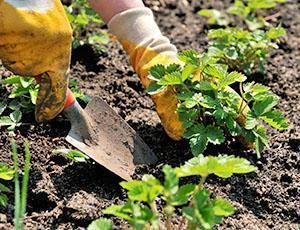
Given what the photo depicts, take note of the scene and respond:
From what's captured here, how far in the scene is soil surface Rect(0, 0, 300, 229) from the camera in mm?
2316

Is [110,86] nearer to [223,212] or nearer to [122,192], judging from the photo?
[122,192]

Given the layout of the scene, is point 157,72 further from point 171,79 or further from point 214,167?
point 214,167

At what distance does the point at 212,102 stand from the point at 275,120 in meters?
0.23

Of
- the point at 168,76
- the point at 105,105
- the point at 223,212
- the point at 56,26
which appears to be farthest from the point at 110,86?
the point at 223,212

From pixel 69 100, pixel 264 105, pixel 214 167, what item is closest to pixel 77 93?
pixel 69 100

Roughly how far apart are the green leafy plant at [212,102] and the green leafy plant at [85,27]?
67 cm

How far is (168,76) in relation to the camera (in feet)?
8.04

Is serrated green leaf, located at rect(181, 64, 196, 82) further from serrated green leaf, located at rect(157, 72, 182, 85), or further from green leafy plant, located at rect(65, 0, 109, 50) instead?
green leafy plant, located at rect(65, 0, 109, 50)

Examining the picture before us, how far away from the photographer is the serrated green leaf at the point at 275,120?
2455 millimetres

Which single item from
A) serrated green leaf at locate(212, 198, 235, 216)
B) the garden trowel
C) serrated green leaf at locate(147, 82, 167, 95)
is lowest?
the garden trowel

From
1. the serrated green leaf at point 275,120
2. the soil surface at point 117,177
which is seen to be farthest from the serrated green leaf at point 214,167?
the serrated green leaf at point 275,120

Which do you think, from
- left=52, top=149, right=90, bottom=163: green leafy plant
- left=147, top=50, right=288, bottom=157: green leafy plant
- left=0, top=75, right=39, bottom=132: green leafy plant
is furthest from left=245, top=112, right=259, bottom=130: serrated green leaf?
left=0, top=75, right=39, bottom=132: green leafy plant

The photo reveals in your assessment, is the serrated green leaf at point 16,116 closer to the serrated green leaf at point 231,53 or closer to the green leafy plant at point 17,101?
the green leafy plant at point 17,101

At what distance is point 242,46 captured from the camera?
9.82 feet
